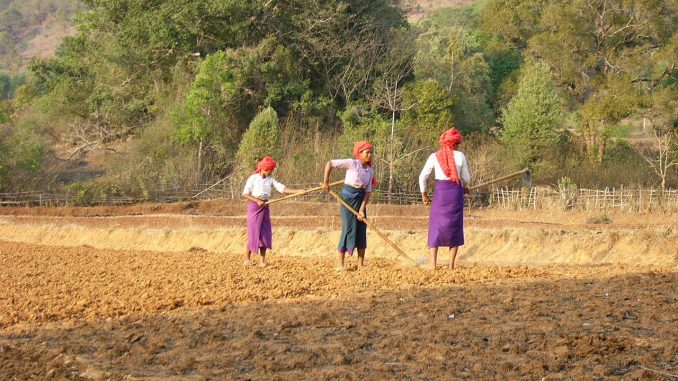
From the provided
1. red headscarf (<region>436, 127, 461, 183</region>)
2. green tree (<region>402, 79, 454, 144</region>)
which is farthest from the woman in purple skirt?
green tree (<region>402, 79, 454, 144</region>)

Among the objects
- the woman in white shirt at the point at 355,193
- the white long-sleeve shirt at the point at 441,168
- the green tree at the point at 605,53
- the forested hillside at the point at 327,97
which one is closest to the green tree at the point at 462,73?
the forested hillside at the point at 327,97

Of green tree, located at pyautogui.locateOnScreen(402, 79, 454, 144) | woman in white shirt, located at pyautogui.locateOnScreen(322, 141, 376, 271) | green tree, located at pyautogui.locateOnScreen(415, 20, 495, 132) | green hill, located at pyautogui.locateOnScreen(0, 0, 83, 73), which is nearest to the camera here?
woman in white shirt, located at pyautogui.locateOnScreen(322, 141, 376, 271)

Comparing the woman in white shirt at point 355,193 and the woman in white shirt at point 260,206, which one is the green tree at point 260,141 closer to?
the woman in white shirt at point 260,206

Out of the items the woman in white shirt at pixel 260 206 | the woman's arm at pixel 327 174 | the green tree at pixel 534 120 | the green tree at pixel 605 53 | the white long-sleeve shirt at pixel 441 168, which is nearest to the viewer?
the white long-sleeve shirt at pixel 441 168

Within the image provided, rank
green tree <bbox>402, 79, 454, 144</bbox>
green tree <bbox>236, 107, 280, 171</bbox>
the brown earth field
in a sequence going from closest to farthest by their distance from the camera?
1. the brown earth field
2. green tree <bbox>236, 107, 280, 171</bbox>
3. green tree <bbox>402, 79, 454, 144</bbox>

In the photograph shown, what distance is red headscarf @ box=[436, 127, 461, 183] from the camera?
12297mm

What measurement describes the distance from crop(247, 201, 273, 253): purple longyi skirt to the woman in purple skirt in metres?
3.09

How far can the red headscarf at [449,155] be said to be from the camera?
12297 millimetres

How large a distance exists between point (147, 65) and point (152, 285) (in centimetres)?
2846

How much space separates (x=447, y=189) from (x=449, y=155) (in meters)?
0.44

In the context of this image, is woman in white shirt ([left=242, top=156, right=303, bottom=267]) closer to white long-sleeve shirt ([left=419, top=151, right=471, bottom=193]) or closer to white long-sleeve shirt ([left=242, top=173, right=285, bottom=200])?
Answer: white long-sleeve shirt ([left=242, top=173, right=285, bottom=200])

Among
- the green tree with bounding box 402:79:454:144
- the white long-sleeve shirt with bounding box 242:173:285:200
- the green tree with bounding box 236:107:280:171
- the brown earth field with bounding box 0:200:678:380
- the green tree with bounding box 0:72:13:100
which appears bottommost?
the brown earth field with bounding box 0:200:678:380

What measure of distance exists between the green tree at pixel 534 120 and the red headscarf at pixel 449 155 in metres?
23.1

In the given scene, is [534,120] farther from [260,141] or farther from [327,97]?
[260,141]
